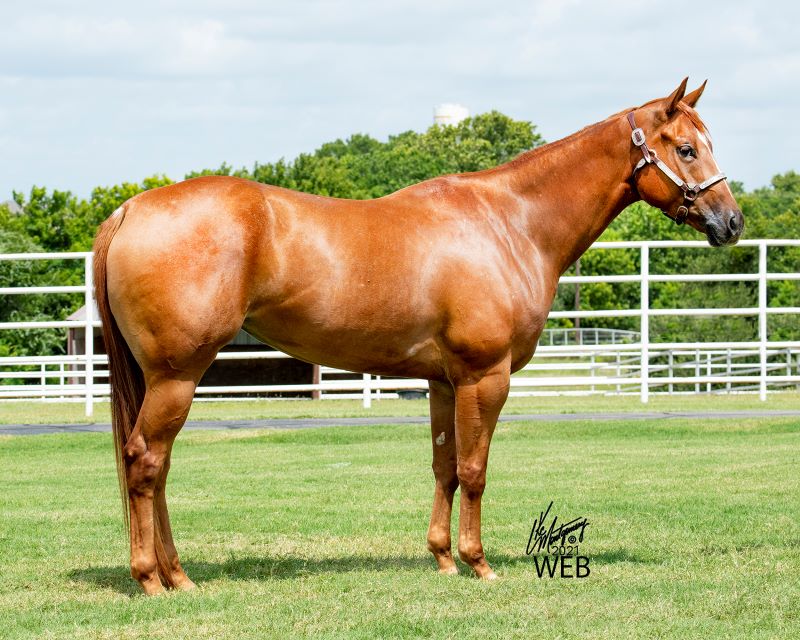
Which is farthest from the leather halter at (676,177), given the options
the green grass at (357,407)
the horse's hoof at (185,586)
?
the green grass at (357,407)

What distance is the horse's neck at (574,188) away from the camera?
258 inches

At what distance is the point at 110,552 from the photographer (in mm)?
6949

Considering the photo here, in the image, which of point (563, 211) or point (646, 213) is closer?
point (563, 211)

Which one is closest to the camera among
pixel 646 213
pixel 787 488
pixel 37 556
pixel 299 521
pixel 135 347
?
pixel 135 347

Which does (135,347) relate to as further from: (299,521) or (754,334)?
(754,334)

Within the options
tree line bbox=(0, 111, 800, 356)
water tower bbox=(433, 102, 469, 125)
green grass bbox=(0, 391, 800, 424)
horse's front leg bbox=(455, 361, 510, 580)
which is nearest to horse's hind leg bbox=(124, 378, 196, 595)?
horse's front leg bbox=(455, 361, 510, 580)

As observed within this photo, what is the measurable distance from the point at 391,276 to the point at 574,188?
4.19ft

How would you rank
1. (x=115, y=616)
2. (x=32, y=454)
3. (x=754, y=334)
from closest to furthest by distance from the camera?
1. (x=115, y=616)
2. (x=32, y=454)
3. (x=754, y=334)

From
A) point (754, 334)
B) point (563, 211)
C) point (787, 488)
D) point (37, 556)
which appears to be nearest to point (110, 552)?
point (37, 556)

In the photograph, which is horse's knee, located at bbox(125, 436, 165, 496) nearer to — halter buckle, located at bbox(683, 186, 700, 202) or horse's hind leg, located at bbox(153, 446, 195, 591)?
horse's hind leg, located at bbox(153, 446, 195, 591)

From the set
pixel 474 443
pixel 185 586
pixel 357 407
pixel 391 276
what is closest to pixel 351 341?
pixel 391 276

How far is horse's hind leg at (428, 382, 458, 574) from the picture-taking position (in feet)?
21.2

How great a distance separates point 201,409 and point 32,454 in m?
4.81

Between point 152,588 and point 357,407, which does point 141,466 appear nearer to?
point 152,588
